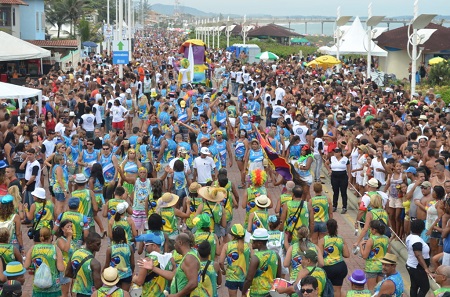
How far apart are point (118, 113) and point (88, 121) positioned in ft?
5.45

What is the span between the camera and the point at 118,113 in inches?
870

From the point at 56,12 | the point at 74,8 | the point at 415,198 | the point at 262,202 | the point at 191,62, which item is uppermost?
the point at 74,8

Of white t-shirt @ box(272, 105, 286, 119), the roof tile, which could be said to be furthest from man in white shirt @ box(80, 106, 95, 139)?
the roof tile

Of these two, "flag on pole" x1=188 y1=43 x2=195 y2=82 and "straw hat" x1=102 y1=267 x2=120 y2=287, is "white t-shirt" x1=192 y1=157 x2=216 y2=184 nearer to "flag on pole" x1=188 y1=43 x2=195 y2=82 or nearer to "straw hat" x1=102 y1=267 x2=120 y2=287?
"straw hat" x1=102 y1=267 x2=120 y2=287

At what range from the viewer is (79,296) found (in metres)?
8.83

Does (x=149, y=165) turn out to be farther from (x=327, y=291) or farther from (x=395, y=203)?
(x=327, y=291)

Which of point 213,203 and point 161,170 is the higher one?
point 213,203

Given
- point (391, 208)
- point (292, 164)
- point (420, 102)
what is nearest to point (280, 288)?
point (391, 208)

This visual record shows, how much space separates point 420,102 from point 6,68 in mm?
28855

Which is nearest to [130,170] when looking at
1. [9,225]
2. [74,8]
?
[9,225]

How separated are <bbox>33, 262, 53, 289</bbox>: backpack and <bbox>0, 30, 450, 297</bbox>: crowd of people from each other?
0.05 feet

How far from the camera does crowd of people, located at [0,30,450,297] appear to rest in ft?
28.5

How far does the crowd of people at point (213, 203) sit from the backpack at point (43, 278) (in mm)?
16

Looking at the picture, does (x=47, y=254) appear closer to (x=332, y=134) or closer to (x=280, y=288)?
(x=280, y=288)
